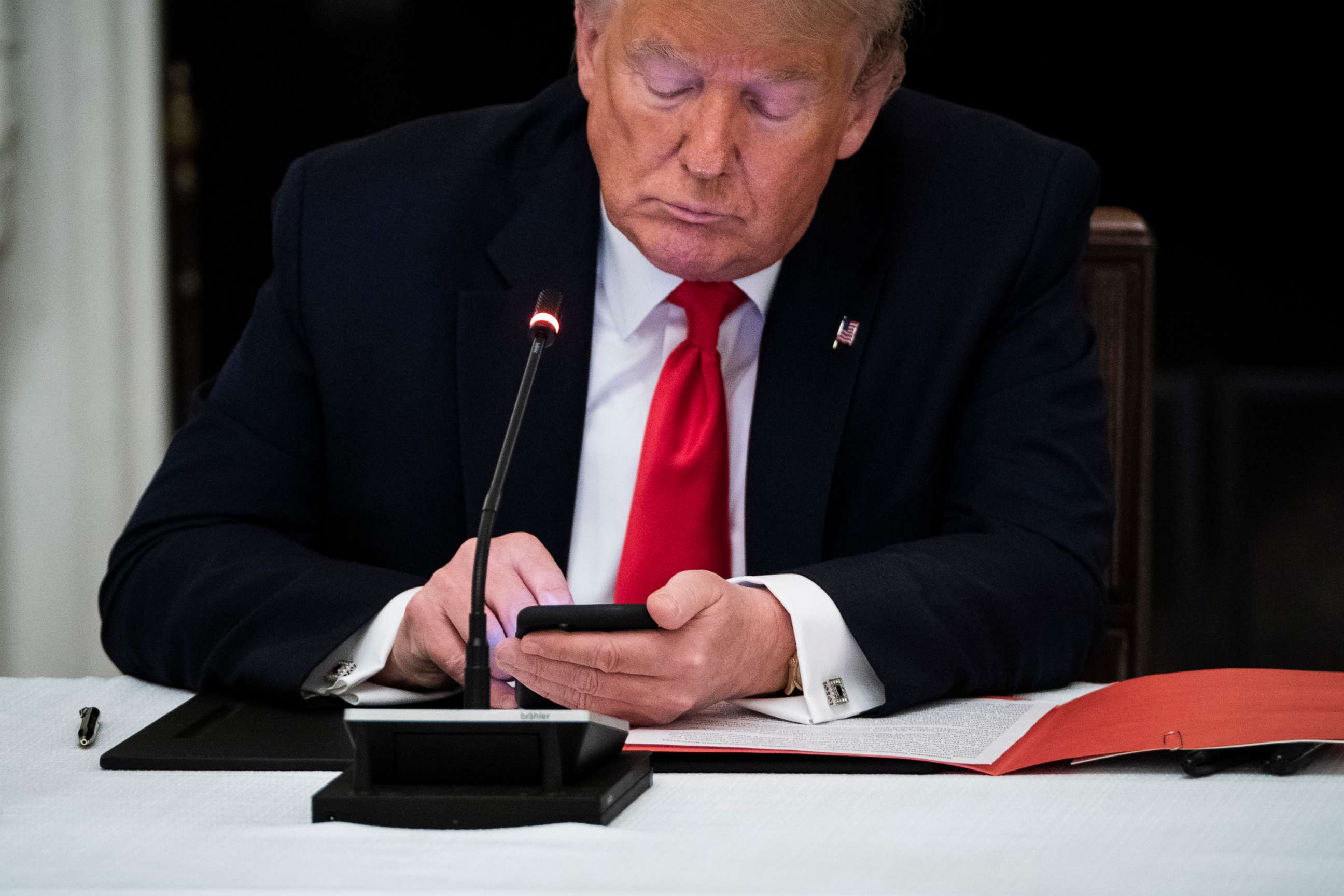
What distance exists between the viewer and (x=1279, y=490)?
3648 mm

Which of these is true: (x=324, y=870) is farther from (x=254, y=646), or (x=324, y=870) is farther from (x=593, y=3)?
(x=593, y=3)

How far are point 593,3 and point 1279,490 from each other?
2.78 meters

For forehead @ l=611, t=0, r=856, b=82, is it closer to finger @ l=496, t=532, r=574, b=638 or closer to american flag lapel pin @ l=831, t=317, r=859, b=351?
american flag lapel pin @ l=831, t=317, r=859, b=351

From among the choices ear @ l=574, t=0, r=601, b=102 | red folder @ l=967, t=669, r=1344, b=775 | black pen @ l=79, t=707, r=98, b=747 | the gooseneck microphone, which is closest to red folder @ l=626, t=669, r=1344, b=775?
red folder @ l=967, t=669, r=1344, b=775

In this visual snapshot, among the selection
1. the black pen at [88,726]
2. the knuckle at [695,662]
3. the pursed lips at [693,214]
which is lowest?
the black pen at [88,726]

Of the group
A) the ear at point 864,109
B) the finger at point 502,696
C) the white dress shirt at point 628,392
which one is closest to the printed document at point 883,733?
the finger at point 502,696

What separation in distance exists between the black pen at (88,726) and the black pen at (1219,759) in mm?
772

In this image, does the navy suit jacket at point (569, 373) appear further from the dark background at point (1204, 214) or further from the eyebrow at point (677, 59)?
the dark background at point (1204, 214)

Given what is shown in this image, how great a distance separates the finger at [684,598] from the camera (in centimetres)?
105

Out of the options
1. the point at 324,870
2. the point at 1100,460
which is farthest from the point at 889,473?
the point at 324,870

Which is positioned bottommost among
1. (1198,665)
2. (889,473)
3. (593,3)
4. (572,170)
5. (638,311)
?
(1198,665)

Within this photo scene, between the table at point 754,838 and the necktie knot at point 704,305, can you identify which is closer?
the table at point 754,838

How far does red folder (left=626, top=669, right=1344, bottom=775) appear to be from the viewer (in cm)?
98

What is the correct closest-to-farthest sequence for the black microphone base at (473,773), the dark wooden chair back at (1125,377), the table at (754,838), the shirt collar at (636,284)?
the table at (754,838) < the black microphone base at (473,773) < the shirt collar at (636,284) < the dark wooden chair back at (1125,377)
